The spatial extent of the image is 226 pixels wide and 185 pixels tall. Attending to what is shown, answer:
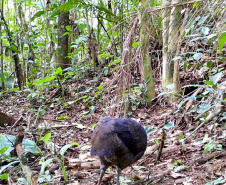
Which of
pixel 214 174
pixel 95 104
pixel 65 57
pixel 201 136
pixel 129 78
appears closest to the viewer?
pixel 214 174

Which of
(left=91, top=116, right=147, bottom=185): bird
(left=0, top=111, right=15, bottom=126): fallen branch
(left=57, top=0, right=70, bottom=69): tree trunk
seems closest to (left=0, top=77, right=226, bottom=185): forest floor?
(left=0, top=111, right=15, bottom=126): fallen branch

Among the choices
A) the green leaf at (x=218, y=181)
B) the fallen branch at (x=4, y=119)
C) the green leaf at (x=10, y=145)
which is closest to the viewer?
the green leaf at (x=218, y=181)

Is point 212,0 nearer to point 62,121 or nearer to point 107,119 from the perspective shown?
point 107,119

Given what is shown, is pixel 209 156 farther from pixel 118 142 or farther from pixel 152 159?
pixel 118 142

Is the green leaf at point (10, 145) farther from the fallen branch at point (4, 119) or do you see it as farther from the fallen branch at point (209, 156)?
the fallen branch at point (209, 156)

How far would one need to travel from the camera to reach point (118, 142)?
2109mm

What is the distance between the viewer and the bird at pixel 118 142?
2117mm

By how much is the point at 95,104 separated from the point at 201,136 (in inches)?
103

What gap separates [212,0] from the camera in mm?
2551

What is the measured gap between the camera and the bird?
2117mm

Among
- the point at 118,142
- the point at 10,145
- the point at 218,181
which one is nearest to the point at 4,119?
the point at 10,145

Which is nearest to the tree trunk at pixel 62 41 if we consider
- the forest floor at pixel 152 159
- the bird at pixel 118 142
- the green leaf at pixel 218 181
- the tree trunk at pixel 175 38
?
the forest floor at pixel 152 159

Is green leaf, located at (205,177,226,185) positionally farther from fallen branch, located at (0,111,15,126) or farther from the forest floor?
fallen branch, located at (0,111,15,126)

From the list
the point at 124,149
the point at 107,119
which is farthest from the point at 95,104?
the point at 124,149
